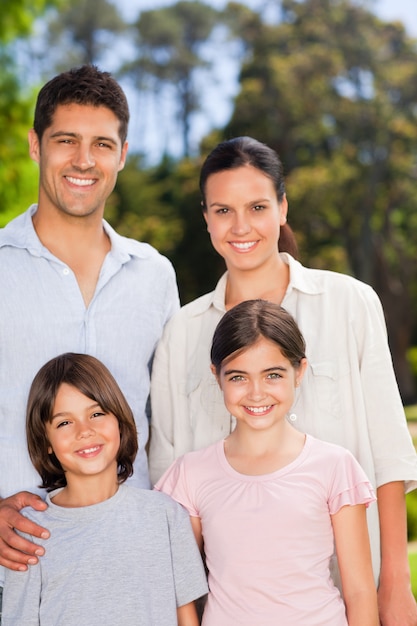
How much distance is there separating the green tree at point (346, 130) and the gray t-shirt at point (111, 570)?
1566cm

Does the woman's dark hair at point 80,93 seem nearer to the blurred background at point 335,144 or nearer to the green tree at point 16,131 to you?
the green tree at point 16,131

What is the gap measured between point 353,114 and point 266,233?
16.7m

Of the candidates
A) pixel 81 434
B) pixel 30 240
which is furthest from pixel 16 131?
pixel 81 434

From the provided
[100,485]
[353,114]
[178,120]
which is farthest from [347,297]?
[178,120]

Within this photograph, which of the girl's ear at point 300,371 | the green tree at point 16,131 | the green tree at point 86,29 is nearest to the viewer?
the girl's ear at point 300,371

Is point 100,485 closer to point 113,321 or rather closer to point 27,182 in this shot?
point 113,321

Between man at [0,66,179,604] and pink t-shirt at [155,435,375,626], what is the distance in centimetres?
45

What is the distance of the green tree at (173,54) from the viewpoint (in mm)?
32688

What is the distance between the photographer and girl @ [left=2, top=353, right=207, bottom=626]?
99.8 inches

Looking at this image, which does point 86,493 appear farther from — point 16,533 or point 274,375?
point 274,375

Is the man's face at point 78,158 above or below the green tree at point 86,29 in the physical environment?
below

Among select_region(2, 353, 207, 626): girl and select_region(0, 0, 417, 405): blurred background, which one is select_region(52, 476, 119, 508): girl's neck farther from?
select_region(0, 0, 417, 405): blurred background

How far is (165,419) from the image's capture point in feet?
10.2

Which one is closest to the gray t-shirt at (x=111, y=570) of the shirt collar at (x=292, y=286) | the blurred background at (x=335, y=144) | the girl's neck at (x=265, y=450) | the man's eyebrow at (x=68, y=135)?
the girl's neck at (x=265, y=450)
